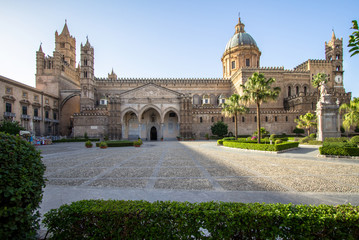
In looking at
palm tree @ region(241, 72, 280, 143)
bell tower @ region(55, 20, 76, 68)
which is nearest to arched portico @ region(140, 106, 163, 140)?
palm tree @ region(241, 72, 280, 143)

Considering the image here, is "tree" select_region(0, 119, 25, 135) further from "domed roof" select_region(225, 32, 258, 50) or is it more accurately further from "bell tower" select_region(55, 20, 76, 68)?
"domed roof" select_region(225, 32, 258, 50)

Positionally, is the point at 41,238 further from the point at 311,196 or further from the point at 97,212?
the point at 311,196

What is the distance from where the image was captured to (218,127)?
39125 millimetres

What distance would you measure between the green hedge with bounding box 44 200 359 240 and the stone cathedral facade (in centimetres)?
3832

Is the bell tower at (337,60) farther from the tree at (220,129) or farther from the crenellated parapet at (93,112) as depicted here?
the crenellated parapet at (93,112)

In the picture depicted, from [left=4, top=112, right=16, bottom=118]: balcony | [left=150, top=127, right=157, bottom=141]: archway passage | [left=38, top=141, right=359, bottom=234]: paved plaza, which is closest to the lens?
[left=38, top=141, right=359, bottom=234]: paved plaza

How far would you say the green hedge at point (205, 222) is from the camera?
3.05m

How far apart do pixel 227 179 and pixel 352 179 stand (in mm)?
5366

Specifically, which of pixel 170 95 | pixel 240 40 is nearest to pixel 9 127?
pixel 170 95

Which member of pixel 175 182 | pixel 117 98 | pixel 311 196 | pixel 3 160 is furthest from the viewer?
pixel 117 98

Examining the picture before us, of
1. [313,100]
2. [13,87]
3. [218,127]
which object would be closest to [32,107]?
[13,87]

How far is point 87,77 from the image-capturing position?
47.3 meters

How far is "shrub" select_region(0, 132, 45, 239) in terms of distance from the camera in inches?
102

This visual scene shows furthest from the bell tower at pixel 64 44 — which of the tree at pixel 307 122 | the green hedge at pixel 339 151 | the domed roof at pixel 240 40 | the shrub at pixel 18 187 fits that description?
the green hedge at pixel 339 151
